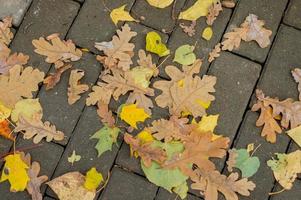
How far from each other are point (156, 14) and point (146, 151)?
81 cm

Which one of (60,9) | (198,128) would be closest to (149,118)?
(198,128)

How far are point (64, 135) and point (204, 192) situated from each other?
0.78 metres

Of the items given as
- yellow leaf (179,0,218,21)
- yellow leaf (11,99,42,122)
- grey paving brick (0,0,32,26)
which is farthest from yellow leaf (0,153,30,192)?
yellow leaf (179,0,218,21)

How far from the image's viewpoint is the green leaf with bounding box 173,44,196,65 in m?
2.88

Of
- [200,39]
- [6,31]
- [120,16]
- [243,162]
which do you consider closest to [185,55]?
[200,39]

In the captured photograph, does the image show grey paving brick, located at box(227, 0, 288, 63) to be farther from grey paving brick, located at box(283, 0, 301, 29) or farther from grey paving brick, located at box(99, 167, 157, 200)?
grey paving brick, located at box(99, 167, 157, 200)

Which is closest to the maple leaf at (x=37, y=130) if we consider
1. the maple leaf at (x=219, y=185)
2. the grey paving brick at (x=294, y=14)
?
the maple leaf at (x=219, y=185)

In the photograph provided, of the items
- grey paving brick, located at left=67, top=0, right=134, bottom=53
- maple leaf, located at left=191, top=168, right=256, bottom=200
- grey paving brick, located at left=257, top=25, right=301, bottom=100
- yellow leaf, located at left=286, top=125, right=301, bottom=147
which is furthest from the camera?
grey paving brick, located at left=67, top=0, right=134, bottom=53

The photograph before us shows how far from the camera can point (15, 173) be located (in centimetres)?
267

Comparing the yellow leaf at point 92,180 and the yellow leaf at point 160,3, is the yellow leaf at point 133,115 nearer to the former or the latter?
the yellow leaf at point 92,180

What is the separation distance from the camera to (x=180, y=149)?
2697 mm

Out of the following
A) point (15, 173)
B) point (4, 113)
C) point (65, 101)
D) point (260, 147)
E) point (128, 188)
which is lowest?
point (15, 173)

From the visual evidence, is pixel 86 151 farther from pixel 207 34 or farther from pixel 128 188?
pixel 207 34

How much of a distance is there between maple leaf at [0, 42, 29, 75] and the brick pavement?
48mm
